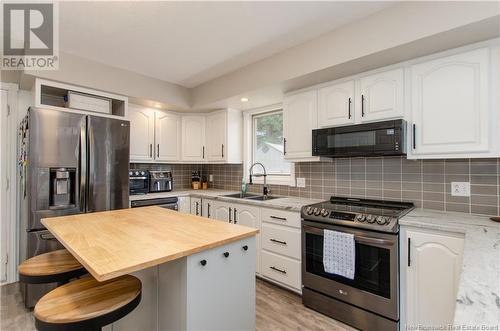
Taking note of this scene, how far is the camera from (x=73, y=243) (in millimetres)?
1295

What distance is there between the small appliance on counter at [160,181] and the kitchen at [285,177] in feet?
0.72

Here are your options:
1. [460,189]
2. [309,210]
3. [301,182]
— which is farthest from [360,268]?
[301,182]

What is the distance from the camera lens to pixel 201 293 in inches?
49.2

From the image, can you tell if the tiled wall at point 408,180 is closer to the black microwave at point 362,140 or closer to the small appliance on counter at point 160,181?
the black microwave at point 362,140

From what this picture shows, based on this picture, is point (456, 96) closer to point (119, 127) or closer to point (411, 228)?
point (411, 228)

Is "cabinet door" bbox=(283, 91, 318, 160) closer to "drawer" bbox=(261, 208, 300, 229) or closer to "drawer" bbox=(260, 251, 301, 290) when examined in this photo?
"drawer" bbox=(261, 208, 300, 229)

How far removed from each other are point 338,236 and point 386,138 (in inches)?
34.7

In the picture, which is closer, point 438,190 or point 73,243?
point 73,243

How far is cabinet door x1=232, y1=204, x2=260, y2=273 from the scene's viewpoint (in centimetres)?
277

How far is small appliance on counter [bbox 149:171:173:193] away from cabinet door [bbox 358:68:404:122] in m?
2.76

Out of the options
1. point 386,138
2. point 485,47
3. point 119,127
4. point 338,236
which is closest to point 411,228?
point 338,236

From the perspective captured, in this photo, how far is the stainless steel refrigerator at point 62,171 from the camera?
7.55ft

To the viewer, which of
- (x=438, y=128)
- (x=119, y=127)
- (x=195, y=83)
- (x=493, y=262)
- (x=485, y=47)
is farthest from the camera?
(x=195, y=83)

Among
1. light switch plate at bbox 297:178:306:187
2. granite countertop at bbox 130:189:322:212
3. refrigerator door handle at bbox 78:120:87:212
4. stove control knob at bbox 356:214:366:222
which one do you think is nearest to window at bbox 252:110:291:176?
light switch plate at bbox 297:178:306:187
